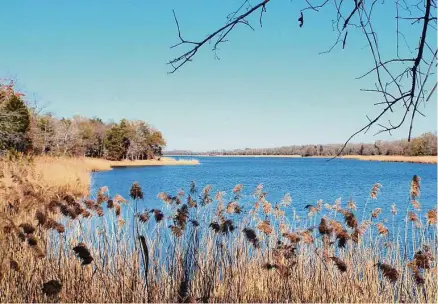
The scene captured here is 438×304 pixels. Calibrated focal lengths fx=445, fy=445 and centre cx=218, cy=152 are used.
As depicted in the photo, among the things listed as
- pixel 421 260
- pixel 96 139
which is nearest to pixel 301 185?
pixel 421 260

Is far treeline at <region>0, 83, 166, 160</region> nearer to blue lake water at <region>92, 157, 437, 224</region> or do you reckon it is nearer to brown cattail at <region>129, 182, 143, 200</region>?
blue lake water at <region>92, 157, 437, 224</region>

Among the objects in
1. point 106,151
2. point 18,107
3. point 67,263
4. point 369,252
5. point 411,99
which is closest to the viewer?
point 411,99

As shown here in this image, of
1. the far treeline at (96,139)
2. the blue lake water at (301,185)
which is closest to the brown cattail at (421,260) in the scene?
the blue lake water at (301,185)

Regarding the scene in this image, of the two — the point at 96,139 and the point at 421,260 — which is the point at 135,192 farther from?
the point at 96,139

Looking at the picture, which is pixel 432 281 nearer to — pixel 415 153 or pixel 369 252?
pixel 369 252

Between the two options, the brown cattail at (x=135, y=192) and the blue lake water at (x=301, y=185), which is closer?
the brown cattail at (x=135, y=192)

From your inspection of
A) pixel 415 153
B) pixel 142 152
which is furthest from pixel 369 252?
pixel 415 153

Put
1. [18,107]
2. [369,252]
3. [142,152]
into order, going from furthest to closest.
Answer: [142,152] < [18,107] < [369,252]

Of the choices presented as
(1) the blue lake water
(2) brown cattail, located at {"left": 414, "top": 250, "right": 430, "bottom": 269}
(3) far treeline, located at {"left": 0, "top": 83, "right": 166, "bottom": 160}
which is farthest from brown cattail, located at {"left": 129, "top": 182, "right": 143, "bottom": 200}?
(3) far treeline, located at {"left": 0, "top": 83, "right": 166, "bottom": 160}

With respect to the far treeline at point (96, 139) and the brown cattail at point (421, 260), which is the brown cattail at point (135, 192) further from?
the far treeline at point (96, 139)

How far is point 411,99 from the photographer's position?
5.27ft

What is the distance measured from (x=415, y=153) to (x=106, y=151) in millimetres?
44116

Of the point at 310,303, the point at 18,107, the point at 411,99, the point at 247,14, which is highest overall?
the point at 18,107

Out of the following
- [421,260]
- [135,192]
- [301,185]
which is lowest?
[301,185]
